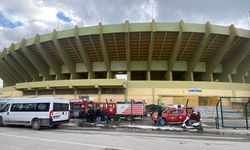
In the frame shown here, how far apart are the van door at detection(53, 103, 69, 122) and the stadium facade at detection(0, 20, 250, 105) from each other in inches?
731

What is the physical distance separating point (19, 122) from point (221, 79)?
3837 cm

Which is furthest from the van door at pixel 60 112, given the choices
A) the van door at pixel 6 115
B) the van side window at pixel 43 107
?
the van door at pixel 6 115

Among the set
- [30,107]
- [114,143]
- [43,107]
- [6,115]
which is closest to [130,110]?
[43,107]

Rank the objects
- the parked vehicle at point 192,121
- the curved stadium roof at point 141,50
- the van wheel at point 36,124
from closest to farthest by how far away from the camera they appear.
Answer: the van wheel at point 36,124, the parked vehicle at point 192,121, the curved stadium roof at point 141,50

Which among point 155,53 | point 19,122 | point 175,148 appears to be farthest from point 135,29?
point 175,148

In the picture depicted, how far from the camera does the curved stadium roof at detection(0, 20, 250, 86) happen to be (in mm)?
31859

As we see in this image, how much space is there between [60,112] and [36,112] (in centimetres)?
161

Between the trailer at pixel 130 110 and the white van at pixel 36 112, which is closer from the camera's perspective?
the white van at pixel 36 112

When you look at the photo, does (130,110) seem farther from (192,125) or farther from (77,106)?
(192,125)

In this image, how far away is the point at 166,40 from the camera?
34.1 metres

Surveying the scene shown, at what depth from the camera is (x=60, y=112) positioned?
564 inches

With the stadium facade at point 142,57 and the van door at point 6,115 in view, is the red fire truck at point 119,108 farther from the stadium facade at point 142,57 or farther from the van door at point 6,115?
the stadium facade at point 142,57

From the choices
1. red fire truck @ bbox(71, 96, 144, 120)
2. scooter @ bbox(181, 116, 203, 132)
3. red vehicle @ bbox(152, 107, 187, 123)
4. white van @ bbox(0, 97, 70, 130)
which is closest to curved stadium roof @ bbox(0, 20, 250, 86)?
red fire truck @ bbox(71, 96, 144, 120)

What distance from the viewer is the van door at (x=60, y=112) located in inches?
544
